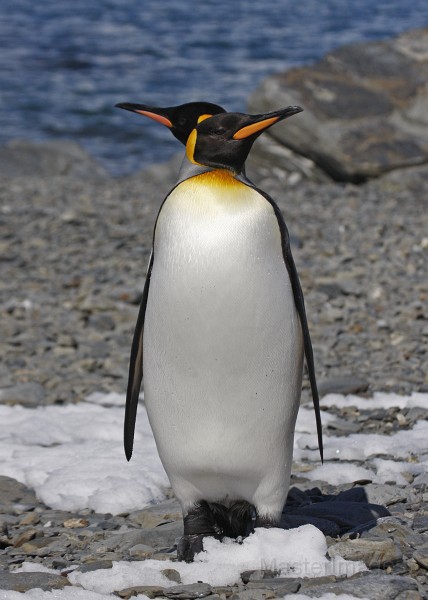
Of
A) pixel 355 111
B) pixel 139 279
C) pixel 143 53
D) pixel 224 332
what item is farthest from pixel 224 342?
Result: pixel 143 53

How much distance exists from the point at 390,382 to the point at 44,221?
5.82m

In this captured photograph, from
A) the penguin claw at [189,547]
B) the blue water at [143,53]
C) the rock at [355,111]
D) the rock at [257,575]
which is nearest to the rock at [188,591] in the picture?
the rock at [257,575]

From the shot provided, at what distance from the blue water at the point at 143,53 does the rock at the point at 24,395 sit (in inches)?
474

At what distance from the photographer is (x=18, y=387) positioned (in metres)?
6.57

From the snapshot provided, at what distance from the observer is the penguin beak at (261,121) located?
361cm

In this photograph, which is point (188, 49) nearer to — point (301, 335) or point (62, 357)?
point (62, 357)

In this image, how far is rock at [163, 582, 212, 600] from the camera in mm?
3385

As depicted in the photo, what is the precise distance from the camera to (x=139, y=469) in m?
5.03

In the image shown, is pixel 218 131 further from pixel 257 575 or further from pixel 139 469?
pixel 139 469

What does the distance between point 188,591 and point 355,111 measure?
10377 mm

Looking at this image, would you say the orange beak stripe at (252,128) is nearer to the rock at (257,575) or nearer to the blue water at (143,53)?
the rock at (257,575)

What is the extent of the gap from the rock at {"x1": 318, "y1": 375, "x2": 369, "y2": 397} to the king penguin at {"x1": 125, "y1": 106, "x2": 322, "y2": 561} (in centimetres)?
221

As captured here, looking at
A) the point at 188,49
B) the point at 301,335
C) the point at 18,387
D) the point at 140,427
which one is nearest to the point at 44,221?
the point at 18,387

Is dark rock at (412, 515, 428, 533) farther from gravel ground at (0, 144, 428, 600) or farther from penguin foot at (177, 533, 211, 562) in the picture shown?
penguin foot at (177, 533, 211, 562)
